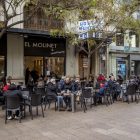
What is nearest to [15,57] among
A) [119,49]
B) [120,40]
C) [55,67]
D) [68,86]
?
[55,67]

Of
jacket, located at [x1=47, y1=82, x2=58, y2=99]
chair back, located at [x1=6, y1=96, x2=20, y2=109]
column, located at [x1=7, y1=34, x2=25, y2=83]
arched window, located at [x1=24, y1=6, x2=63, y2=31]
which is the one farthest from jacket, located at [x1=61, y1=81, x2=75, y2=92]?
arched window, located at [x1=24, y1=6, x2=63, y2=31]

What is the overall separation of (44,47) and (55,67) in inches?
78.1

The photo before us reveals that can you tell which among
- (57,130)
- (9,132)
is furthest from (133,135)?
(9,132)

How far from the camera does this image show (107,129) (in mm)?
5539

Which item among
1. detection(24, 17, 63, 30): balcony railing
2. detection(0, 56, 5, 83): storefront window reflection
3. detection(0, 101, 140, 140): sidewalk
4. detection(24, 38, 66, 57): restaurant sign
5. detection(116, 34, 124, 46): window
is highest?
detection(24, 17, 63, 30): balcony railing

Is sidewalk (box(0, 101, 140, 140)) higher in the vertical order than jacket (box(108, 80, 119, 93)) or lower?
lower

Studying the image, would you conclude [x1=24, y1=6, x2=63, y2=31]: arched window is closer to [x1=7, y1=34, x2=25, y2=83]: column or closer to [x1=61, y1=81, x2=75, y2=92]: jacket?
[x1=7, y1=34, x2=25, y2=83]: column

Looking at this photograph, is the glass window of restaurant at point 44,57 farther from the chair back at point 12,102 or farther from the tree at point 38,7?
the chair back at point 12,102

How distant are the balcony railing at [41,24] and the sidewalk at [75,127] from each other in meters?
8.56

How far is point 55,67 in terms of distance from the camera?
1564 cm

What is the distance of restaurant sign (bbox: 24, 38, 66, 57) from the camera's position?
14.4 metres

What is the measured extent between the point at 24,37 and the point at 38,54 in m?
1.74

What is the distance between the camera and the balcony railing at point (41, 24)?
14.2m

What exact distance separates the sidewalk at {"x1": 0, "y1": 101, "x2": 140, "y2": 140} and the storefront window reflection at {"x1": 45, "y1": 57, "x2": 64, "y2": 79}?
793 centimetres
